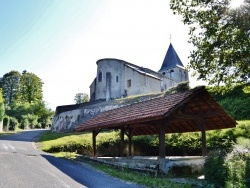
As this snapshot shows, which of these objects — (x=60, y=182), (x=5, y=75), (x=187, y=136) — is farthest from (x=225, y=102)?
(x=5, y=75)

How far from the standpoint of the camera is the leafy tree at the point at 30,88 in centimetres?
7525

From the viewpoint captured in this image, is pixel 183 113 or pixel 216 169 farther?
pixel 183 113

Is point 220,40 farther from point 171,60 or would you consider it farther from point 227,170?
point 171,60

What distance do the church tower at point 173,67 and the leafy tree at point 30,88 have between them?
34825 mm

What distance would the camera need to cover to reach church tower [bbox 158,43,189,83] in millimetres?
68750

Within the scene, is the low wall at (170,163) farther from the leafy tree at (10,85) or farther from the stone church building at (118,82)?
the leafy tree at (10,85)

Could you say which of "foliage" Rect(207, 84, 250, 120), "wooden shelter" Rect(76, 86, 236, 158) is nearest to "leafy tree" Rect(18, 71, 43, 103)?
"foliage" Rect(207, 84, 250, 120)

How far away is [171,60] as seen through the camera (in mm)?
70875

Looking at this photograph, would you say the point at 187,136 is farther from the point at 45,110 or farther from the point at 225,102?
the point at 45,110

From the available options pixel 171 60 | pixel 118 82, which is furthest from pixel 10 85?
pixel 171 60

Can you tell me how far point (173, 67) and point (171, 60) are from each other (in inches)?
110

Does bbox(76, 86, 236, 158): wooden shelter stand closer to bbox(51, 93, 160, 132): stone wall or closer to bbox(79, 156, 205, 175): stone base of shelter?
bbox(79, 156, 205, 175): stone base of shelter

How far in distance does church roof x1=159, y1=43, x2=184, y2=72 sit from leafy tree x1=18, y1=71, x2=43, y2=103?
1363 inches

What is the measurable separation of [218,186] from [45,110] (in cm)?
6657
